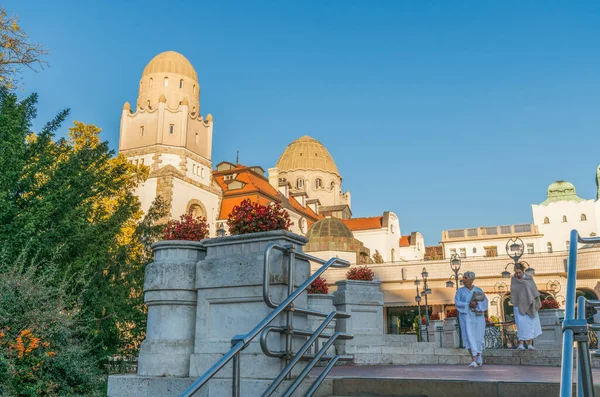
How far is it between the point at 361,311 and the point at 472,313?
4.30 meters

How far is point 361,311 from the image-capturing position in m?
14.1

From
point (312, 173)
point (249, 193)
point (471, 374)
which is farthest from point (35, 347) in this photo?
point (312, 173)

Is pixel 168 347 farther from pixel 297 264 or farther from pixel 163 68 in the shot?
pixel 163 68

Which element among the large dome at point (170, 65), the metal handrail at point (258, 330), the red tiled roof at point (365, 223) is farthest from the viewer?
the red tiled roof at point (365, 223)

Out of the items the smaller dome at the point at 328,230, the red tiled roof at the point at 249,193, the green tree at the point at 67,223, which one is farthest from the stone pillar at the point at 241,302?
the red tiled roof at the point at 249,193

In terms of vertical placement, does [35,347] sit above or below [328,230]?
below

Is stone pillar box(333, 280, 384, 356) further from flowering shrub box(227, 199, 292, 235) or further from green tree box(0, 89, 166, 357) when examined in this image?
flowering shrub box(227, 199, 292, 235)

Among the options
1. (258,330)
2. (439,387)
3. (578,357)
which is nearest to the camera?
(578,357)

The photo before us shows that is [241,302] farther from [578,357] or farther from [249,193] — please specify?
[249,193]

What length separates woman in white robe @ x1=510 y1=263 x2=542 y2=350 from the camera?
1102 cm

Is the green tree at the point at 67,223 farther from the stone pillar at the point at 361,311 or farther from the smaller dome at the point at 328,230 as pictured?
the smaller dome at the point at 328,230

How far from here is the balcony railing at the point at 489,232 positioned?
71.4m

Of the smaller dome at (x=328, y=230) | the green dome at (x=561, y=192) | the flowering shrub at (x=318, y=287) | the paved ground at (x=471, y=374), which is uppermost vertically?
the green dome at (x=561, y=192)

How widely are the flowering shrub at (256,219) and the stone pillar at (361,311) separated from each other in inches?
301
